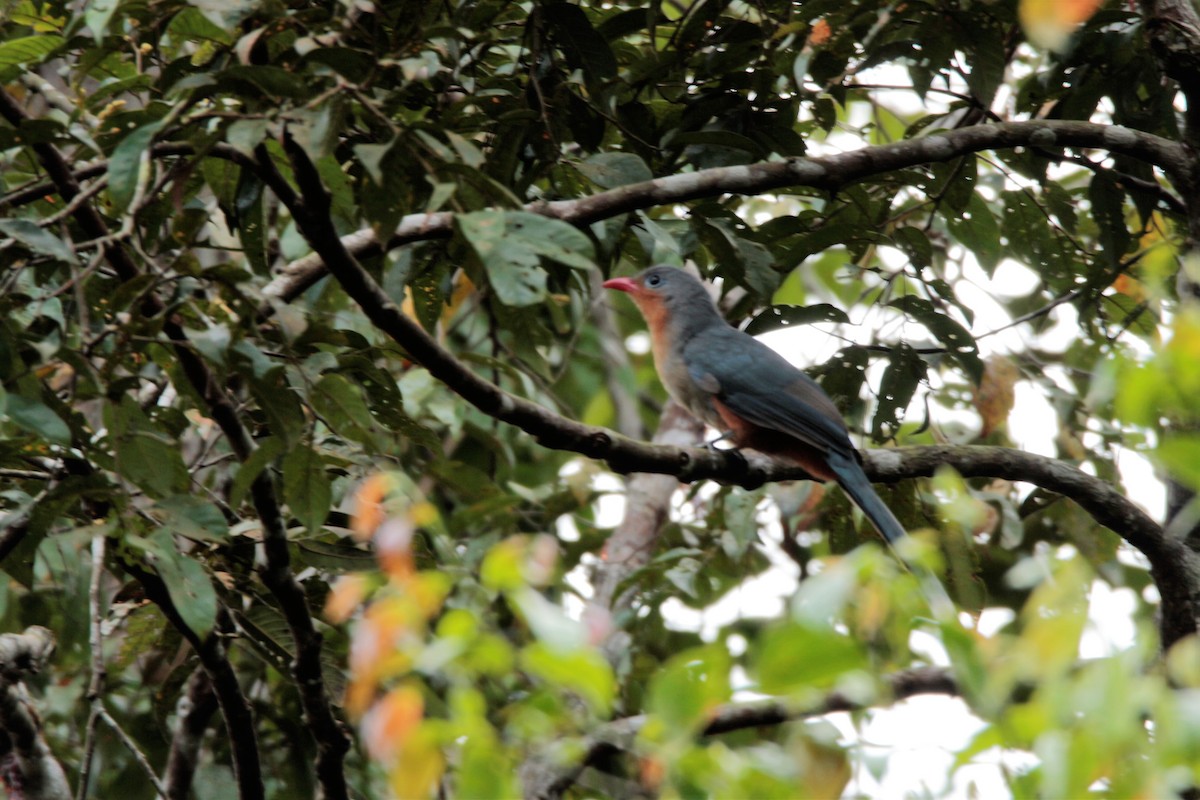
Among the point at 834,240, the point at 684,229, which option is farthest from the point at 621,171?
the point at 834,240

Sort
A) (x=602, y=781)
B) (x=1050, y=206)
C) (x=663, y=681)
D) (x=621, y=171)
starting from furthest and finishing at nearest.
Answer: (x=602, y=781), (x=1050, y=206), (x=621, y=171), (x=663, y=681)

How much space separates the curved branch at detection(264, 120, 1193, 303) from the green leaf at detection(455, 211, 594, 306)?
912 mm

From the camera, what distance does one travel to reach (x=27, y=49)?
3.14m

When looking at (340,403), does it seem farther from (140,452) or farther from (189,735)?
(189,735)

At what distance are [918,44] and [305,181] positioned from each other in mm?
2043

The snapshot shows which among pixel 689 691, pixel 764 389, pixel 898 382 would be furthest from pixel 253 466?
pixel 764 389

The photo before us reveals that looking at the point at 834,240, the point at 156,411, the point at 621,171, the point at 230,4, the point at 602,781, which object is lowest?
the point at 602,781

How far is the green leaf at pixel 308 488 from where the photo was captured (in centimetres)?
291

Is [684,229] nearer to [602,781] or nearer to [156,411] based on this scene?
[156,411]

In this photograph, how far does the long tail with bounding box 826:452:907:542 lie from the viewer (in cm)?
419

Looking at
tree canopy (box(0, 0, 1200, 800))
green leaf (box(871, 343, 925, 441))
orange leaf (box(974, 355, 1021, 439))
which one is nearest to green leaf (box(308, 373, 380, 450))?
tree canopy (box(0, 0, 1200, 800))

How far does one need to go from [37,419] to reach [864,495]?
2.61m

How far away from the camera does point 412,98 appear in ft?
11.3

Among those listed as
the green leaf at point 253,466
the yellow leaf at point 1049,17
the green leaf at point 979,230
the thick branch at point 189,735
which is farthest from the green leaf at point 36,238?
the green leaf at point 979,230
